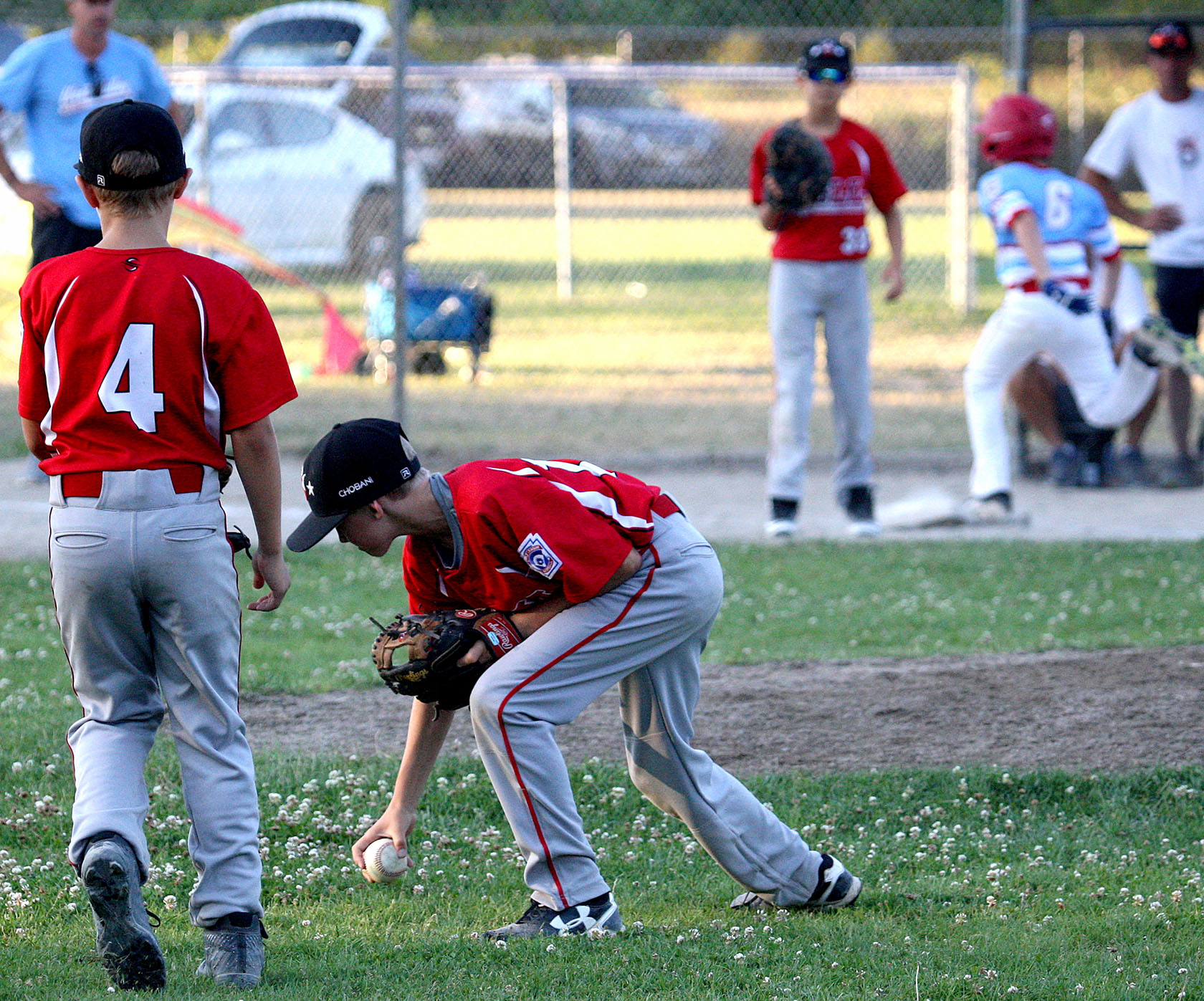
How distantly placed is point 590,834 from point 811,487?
5558mm

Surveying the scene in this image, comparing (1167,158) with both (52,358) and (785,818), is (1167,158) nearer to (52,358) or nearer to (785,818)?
(785,818)

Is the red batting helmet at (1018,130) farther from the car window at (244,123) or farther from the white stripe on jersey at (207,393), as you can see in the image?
the car window at (244,123)

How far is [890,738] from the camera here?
16.4 ft

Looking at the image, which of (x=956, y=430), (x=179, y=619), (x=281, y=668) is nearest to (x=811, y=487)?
(x=956, y=430)

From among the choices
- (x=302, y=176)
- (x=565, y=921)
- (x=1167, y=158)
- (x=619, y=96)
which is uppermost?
(x=619, y=96)

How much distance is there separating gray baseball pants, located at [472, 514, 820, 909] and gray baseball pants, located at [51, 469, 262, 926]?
0.53 metres

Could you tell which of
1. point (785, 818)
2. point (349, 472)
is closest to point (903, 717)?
point (785, 818)

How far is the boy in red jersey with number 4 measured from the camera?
10.1 ft

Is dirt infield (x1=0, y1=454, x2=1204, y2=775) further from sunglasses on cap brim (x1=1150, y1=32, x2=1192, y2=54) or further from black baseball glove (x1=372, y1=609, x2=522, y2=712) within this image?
sunglasses on cap brim (x1=1150, y1=32, x2=1192, y2=54)

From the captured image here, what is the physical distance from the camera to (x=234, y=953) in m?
3.14

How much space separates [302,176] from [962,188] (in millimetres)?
6319

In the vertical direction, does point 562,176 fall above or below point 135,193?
above

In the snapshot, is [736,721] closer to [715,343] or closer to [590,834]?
[590,834]

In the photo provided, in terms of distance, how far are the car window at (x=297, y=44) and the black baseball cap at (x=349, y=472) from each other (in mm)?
14005
